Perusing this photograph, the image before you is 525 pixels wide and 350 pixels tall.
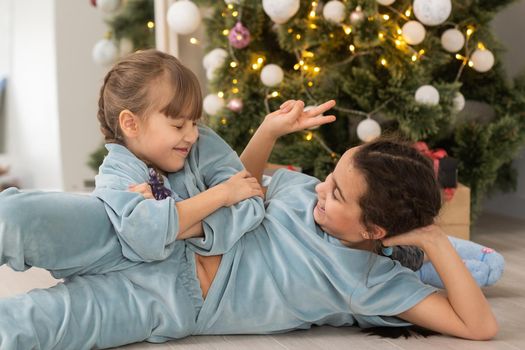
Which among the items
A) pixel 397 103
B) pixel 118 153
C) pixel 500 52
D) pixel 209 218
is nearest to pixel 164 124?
pixel 118 153

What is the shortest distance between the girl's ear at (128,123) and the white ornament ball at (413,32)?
113cm

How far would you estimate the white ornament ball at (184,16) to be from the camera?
278 cm

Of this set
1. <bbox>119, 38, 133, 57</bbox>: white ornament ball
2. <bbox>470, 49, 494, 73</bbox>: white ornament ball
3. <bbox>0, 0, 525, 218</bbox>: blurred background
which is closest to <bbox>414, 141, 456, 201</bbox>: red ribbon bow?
<bbox>470, 49, 494, 73</bbox>: white ornament ball

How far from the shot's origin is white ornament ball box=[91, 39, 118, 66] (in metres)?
3.38

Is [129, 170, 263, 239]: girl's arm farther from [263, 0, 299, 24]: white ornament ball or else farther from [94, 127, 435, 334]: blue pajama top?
[263, 0, 299, 24]: white ornament ball

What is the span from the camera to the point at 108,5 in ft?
10.9

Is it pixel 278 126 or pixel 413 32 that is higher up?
pixel 413 32

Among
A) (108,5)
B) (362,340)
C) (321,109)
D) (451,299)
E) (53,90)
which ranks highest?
(108,5)

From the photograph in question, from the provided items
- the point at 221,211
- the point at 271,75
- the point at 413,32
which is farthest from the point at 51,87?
the point at 221,211

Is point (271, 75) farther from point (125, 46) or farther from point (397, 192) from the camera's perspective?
point (397, 192)

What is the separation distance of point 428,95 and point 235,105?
66 cm

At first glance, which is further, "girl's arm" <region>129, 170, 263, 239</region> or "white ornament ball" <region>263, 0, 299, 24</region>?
"white ornament ball" <region>263, 0, 299, 24</region>

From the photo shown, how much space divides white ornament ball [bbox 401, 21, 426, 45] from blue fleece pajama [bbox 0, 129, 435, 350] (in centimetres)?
98

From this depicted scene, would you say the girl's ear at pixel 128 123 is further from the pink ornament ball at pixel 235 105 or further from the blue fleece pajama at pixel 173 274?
the pink ornament ball at pixel 235 105
